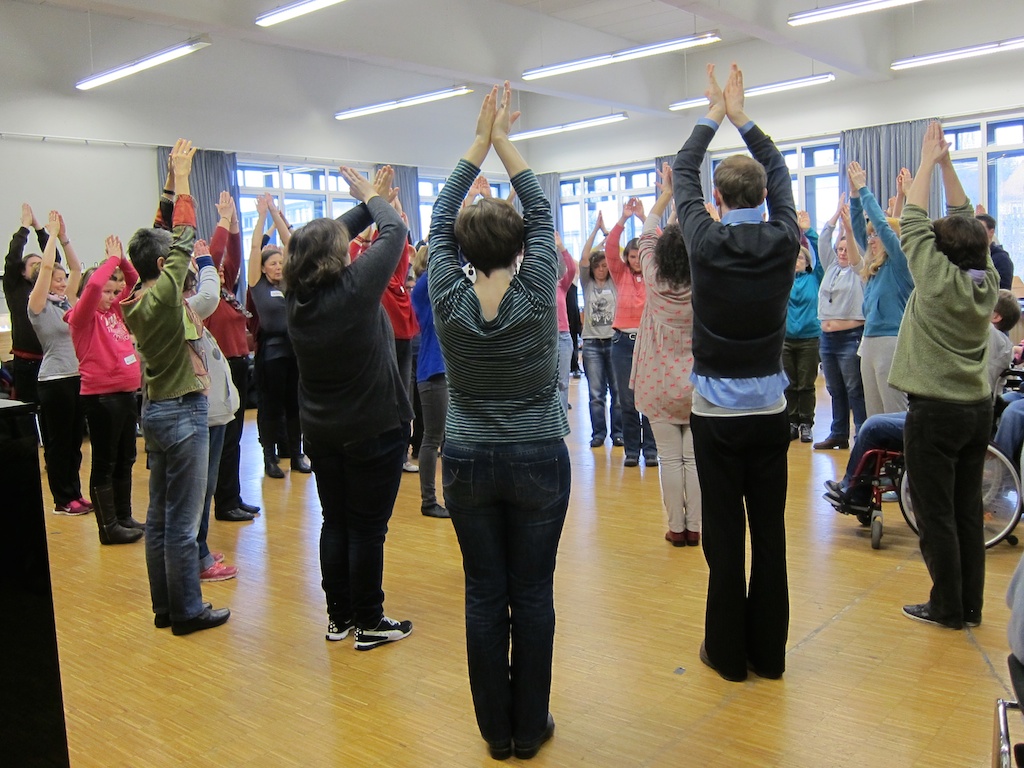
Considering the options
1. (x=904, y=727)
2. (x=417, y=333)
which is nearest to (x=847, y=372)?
(x=417, y=333)

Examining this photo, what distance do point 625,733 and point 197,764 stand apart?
3.89 ft

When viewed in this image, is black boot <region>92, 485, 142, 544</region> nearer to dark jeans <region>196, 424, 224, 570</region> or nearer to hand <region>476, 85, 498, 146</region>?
dark jeans <region>196, 424, 224, 570</region>

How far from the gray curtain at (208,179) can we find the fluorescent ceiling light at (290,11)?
12.4 feet

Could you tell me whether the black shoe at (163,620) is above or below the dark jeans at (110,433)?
below

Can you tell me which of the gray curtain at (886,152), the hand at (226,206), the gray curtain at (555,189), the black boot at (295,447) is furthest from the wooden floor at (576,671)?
the gray curtain at (555,189)

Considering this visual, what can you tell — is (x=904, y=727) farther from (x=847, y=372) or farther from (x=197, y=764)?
(x=847, y=372)

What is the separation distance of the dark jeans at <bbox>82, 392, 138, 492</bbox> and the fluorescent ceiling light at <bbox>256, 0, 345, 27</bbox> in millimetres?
4444

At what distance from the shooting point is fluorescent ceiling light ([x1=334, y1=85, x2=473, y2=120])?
11703mm

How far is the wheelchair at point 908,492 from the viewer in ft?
13.0

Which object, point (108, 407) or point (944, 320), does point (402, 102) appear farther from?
point (944, 320)

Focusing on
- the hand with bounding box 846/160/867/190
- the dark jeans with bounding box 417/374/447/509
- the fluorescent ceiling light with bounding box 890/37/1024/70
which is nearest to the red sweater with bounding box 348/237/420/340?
the dark jeans with bounding box 417/374/447/509

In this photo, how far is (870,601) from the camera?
11.3 feet

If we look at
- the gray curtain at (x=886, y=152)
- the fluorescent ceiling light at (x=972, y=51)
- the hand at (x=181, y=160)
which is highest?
the fluorescent ceiling light at (x=972, y=51)

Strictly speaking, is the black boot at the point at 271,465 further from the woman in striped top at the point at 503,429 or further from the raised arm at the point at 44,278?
the woman in striped top at the point at 503,429
